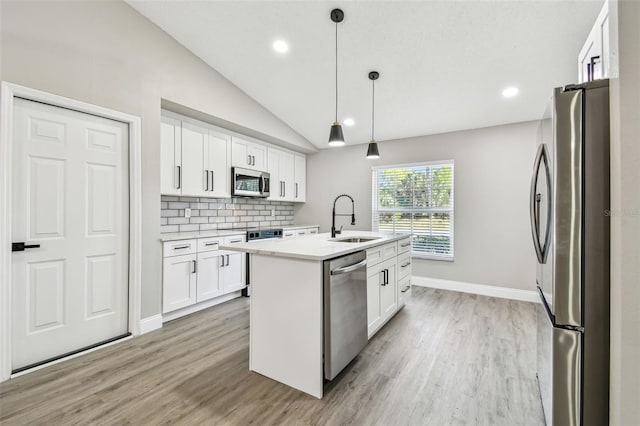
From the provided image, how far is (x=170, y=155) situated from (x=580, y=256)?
363 centimetres

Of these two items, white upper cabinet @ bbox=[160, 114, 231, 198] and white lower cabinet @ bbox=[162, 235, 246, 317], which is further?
white upper cabinet @ bbox=[160, 114, 231, 198]

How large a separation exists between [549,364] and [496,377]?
2.68 ft

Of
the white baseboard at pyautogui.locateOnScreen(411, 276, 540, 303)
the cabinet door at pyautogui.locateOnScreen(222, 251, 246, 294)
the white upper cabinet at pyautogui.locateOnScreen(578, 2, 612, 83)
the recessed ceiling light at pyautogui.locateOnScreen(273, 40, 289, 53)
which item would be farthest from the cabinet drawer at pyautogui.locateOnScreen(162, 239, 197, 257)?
the white upper cabinet at pyautogui.locateOnScreen(578, 2, 612, 83)

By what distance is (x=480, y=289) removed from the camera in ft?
13.1

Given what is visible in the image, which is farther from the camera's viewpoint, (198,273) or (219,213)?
(219,213)

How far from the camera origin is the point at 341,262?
195cm

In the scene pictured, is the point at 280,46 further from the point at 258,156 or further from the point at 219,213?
the point at 219,213

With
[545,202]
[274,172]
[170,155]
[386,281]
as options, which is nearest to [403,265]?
[386,281]

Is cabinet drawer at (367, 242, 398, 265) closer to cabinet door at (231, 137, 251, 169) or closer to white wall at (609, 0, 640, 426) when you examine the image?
white wall at (609, 0, 640, 426)

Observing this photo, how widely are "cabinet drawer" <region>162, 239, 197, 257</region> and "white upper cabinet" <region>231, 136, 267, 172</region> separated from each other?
137 cm

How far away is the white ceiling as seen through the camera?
2354 millimetres

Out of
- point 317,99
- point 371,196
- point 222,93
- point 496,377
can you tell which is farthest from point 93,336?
point 371,196

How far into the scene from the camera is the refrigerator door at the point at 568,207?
3.94 feet

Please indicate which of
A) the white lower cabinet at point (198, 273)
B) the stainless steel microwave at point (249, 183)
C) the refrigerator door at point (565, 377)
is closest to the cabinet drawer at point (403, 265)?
the refrigerator door at point (565, 377)
